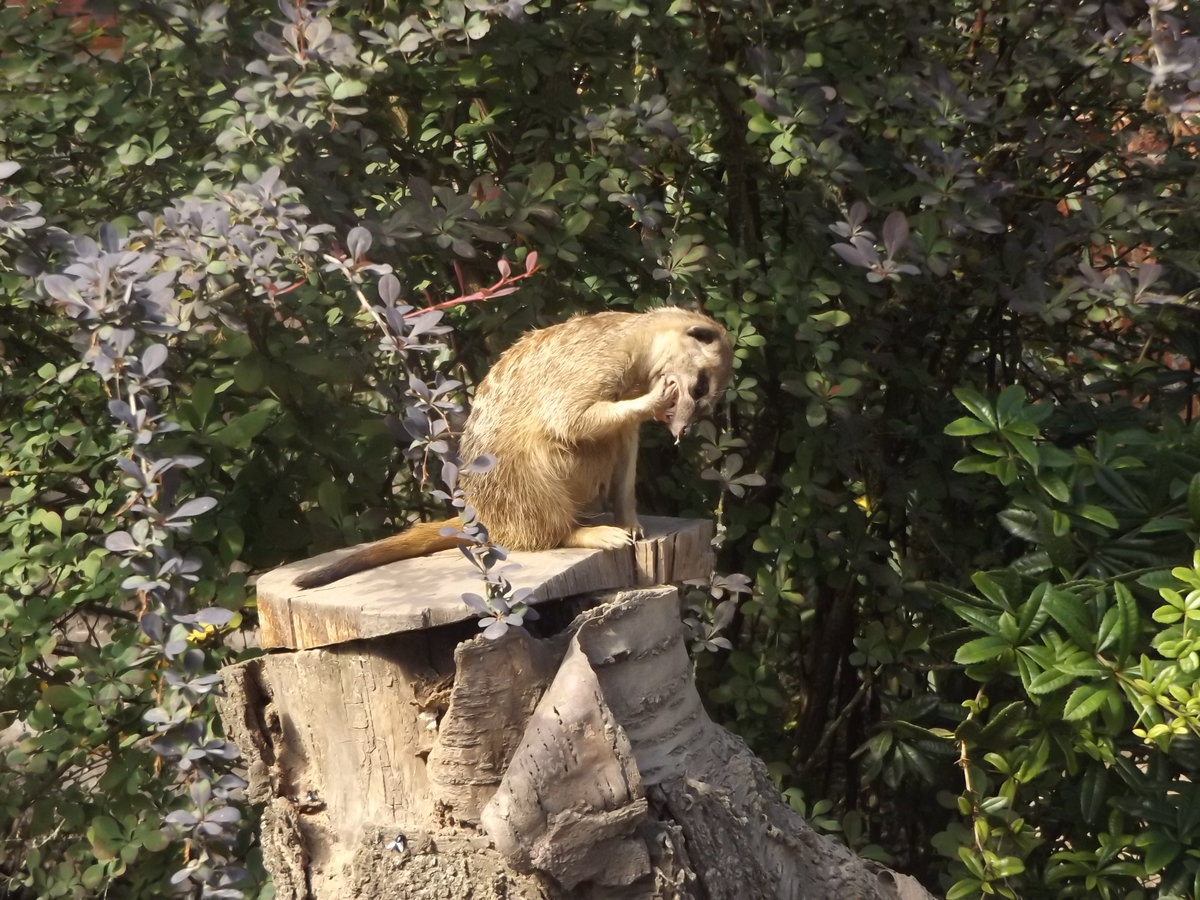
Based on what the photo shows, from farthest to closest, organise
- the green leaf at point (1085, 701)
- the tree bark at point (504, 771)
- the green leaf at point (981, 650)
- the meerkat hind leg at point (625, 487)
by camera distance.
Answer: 1. the meerkat hind leg at point (625, 487)
2. the green leaf at point (981, 650)
3. the green leaf at point (1085, 701)
4. the tree bark at point (504, 771)

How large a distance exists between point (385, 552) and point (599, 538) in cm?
50

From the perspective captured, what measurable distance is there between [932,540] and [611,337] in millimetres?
1296

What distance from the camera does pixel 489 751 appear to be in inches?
95.0

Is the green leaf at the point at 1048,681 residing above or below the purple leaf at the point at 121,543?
below

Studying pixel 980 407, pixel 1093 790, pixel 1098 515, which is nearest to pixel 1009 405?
pixel 980 407

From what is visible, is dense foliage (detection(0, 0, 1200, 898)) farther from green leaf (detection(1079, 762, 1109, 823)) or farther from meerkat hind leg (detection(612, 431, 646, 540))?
meerkat hind leg (detection(612, 431, 646, 540))

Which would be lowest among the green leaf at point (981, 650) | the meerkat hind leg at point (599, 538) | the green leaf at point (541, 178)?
the green leaf at point (981, 650)

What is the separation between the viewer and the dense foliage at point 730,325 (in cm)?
303

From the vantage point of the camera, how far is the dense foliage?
303 cm

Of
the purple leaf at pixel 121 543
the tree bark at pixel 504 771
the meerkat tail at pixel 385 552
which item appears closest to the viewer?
the purple leaf at pixel 121 543

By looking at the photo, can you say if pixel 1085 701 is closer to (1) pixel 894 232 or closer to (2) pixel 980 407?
(2) pixel 980 407

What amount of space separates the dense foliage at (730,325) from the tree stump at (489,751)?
0.98ft

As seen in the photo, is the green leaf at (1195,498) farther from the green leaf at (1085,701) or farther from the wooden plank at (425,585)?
the wooden plank at (425,585)

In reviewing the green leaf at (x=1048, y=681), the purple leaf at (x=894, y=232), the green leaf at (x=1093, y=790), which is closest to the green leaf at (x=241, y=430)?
the purple leaf at (x=894, y=232)
